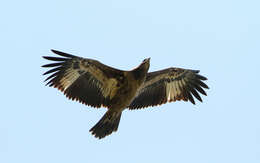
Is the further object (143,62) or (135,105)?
(135,105)

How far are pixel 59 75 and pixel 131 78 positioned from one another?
1.75 metres

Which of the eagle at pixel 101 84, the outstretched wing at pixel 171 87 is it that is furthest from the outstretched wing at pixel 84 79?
the outstretched wing at pixel 171 87

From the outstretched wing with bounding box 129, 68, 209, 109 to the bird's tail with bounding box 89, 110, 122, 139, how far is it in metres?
1.08

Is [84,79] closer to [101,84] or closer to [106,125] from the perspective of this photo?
[101,84]

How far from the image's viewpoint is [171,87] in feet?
50.6

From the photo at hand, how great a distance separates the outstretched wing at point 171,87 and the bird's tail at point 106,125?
1085 mm

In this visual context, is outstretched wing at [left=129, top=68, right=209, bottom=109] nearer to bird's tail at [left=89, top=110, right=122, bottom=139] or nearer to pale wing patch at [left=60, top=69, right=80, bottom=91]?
bird's tail at [left=89, top=110, right=122, bottom=139]

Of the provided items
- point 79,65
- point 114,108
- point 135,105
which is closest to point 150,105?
point 135,105

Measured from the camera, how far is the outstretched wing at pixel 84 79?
13.9 metres

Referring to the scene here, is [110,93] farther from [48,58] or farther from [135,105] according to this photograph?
[48,58]

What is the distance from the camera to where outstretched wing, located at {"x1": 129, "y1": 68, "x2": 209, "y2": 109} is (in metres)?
15.2

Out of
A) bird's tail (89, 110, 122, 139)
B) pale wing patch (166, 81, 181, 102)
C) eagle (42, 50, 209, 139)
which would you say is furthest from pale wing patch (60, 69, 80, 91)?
pale wing patch (166, 81, 181, 102)

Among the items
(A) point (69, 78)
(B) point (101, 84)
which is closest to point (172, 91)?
(B) point (101, 84)

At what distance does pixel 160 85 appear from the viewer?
1540 centimetres
